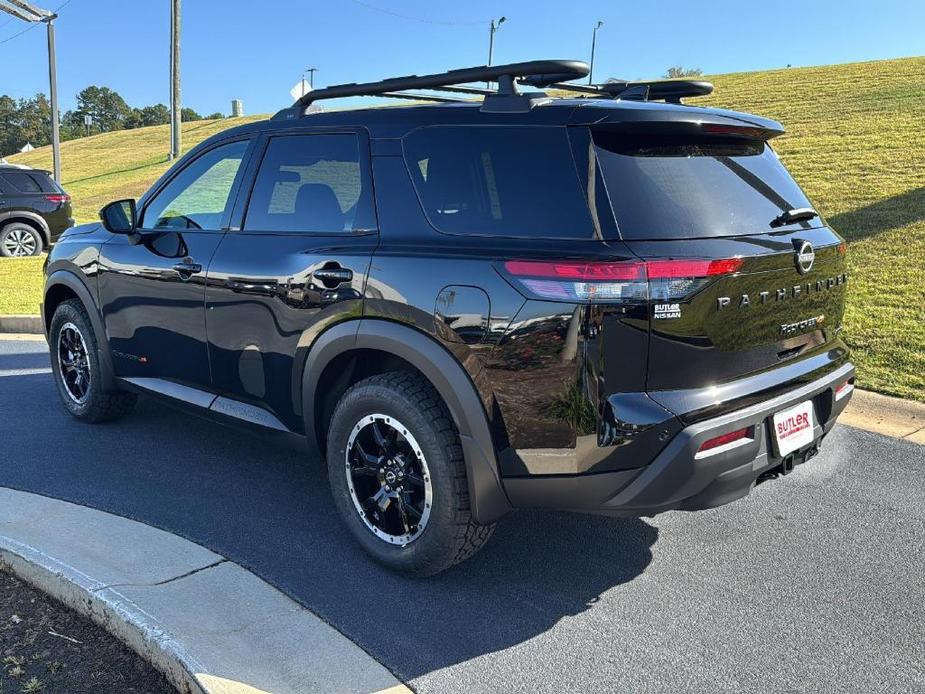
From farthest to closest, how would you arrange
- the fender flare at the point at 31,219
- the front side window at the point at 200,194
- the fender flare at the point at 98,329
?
the fender flare at the point at 31,219, the fender flare at the point at 98,329, the front side window at the point at 200,194

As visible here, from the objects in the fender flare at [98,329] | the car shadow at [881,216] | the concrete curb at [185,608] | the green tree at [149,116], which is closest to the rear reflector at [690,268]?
the concrete curb at [185,608]

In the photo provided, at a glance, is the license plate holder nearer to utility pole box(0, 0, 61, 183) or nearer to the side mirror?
the side mirror

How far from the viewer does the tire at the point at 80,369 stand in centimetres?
491

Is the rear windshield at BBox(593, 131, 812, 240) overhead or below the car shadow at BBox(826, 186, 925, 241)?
overhead

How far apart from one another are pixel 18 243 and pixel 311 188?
12.2 meters

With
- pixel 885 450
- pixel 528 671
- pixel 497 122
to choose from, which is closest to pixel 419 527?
pixel 528 671

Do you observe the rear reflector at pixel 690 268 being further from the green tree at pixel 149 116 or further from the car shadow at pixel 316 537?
the green tree at pixel 149 116

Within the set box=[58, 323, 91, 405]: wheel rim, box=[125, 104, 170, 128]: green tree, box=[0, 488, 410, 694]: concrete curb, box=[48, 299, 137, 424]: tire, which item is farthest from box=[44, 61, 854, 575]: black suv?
box=[125, 104, 170, 128]: green tree

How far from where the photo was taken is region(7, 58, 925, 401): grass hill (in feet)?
21.7

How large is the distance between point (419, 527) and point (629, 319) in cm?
120

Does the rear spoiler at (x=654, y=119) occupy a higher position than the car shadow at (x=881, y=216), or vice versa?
the rear spoiler at (x=654, y=119)

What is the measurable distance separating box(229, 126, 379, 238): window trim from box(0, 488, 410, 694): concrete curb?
141 centimetres

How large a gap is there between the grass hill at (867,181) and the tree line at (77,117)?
97.1 metres

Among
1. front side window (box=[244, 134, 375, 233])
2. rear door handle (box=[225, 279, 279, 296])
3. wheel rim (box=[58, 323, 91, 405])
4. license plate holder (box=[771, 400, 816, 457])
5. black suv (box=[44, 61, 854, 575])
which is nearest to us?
black suv (box=[44, 61, 854, 575])
